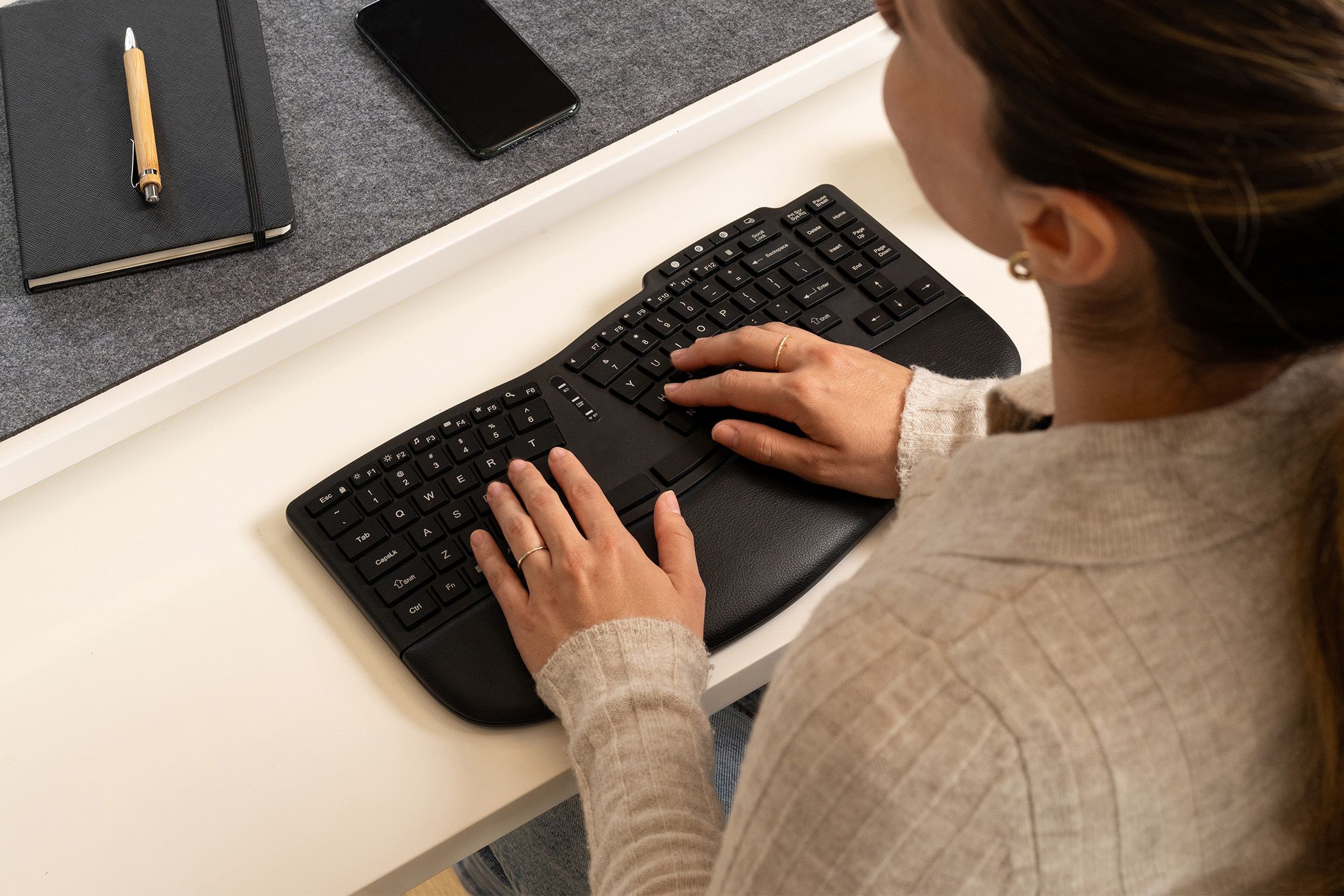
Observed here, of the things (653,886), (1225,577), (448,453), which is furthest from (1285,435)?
(448,453)

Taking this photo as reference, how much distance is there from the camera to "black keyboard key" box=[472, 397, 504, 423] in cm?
63

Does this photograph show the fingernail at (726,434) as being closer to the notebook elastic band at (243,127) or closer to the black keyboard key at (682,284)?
the black keyboard key at (682,284)

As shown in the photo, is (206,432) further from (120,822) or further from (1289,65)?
(1289,65)

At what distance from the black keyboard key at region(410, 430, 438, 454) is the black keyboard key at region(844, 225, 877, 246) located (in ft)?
0.94

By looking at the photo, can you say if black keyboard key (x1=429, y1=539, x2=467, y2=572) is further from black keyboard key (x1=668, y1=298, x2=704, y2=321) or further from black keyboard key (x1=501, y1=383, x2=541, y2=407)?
black keyboard key (x1=668, y1=298, x2=704, y2=321)

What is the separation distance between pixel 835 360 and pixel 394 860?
35 cm

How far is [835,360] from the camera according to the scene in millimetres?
628

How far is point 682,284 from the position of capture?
2.23 feet

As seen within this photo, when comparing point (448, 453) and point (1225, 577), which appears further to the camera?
point (448, 453)

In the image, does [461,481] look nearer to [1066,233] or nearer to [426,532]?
[426,532]

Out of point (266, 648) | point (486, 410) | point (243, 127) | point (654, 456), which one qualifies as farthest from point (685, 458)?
point (243, 127)

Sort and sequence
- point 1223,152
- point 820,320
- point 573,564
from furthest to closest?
point 820,320 → point 573,564 → point 1223,152

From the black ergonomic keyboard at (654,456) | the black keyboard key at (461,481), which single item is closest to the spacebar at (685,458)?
the black ergonomic keyboard at (654,456)

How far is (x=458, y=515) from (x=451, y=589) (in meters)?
0.04
